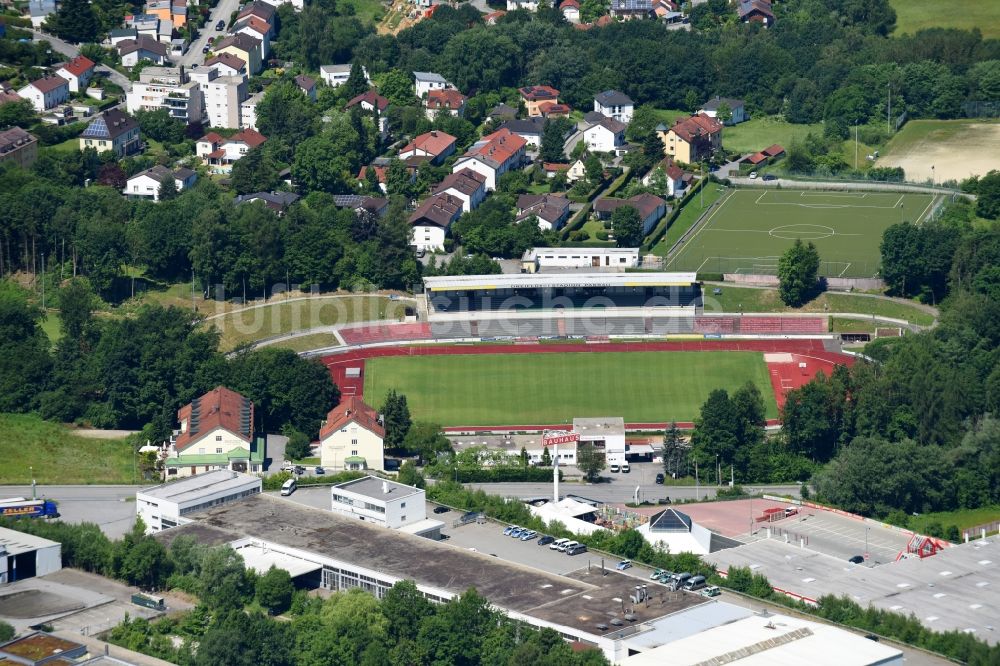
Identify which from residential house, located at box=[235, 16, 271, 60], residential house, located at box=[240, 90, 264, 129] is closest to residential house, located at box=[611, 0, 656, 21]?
residential house, located at box=[235, 16, 271, 60]

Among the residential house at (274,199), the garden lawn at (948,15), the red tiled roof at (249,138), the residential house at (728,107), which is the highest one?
the garden lawn at (948,15)

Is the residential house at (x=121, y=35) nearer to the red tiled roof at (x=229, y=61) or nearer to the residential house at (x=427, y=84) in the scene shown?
the red tiled roof at (x=229, y=61)

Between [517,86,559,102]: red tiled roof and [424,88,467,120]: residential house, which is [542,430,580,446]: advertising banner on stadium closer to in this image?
[424,88,467,120]: residential house

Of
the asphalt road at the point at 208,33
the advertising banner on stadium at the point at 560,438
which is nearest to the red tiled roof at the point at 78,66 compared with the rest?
the asphalt road at the point at 208,33

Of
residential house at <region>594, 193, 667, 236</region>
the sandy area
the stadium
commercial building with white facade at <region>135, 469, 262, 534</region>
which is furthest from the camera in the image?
the sandy area

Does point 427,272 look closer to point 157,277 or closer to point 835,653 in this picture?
point 157,277

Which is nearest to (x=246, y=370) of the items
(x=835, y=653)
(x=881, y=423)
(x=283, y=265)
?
(x=283, y=265)

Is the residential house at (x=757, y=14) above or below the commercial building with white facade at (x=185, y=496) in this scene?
above
